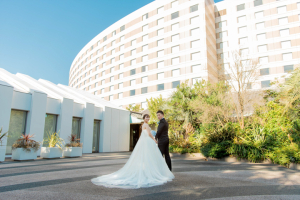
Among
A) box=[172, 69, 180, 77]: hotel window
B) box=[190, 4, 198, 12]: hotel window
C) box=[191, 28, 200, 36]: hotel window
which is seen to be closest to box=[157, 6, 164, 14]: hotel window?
box=[190, 4, 198, 12]: hotel window

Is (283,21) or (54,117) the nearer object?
(54,117)

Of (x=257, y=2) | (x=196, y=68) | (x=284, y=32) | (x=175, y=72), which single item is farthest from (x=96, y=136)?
(x=257, y=2)

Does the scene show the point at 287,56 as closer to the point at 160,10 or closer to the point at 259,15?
the point at 259,15

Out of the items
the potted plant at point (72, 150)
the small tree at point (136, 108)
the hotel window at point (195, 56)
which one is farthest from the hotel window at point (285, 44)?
the potted plant at point (72, 150)

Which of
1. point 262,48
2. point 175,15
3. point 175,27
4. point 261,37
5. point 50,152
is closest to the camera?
point 50,152

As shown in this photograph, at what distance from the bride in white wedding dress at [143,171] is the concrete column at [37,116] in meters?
10.2

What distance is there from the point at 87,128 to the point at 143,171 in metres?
13.4

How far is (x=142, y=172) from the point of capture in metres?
5.22

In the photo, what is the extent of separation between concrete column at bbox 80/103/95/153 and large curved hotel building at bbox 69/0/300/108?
1716 cm

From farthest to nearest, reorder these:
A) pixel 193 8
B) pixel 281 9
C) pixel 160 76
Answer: pixel 160 76
pixel 193 8
pixel 281 9

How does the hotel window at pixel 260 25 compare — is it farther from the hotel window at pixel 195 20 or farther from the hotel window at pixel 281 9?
the hotel window at pixel 195 20

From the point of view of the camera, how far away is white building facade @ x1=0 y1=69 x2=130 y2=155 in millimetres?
12812

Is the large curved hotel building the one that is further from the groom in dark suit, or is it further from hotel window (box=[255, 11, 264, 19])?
the groom in dark suit

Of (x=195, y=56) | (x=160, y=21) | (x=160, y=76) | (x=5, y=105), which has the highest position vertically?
(x=160, y=21)
